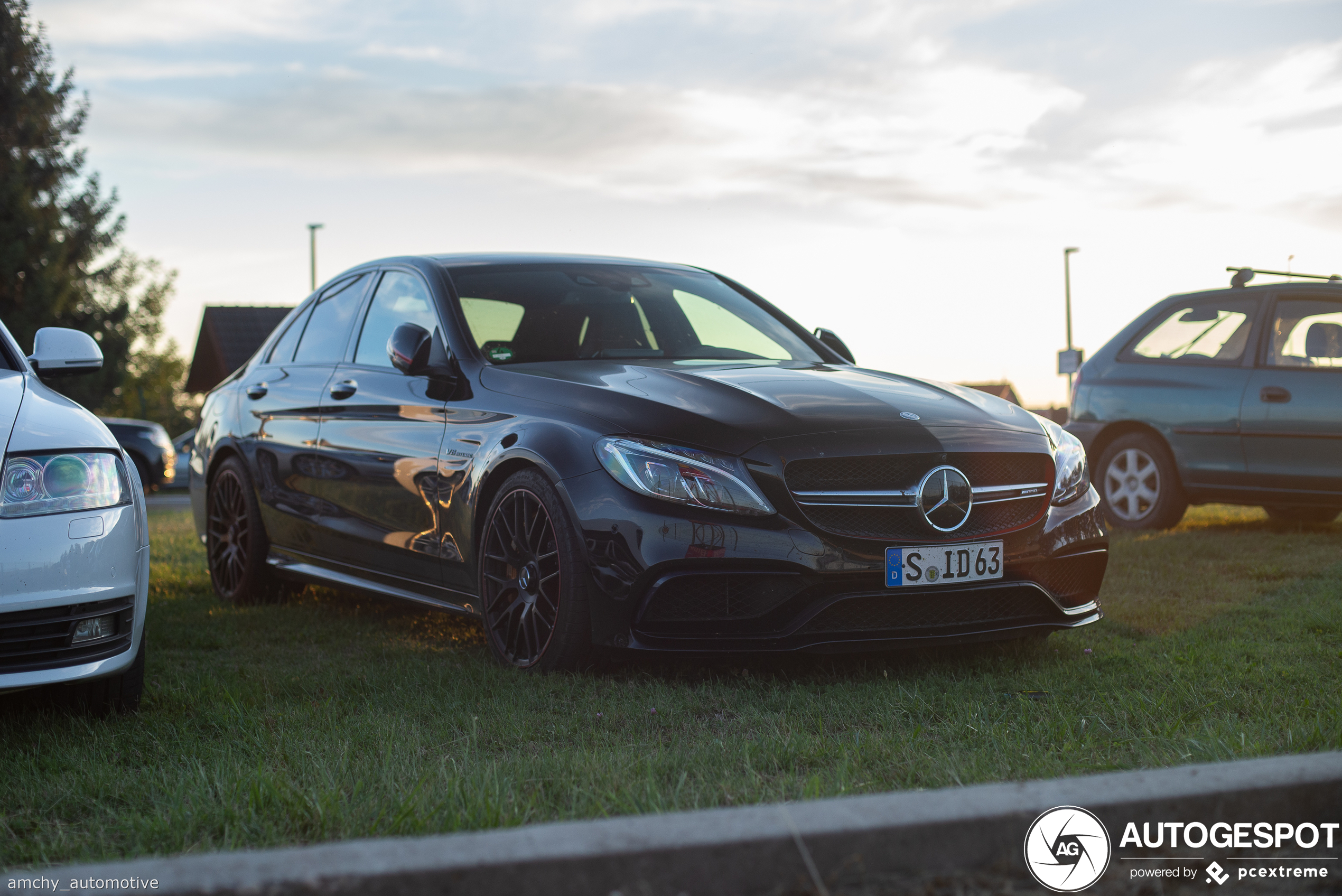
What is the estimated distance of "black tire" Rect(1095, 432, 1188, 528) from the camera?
8.67 metres

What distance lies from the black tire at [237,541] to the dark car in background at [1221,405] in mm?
5639

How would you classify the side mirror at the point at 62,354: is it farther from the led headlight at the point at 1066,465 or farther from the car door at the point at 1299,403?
the car door at the point at 1299,403

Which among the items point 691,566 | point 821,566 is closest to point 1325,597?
point 821,566

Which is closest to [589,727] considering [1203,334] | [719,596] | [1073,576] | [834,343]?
[719,596]

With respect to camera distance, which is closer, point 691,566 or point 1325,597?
point 691,566

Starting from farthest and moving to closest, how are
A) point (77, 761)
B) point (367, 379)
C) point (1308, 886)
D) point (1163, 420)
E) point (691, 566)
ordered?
point (1163, 420) → point (367, 379) → point (691, 566) → point (77, 761) → point (1308, 886)

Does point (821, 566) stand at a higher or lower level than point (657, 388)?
lower

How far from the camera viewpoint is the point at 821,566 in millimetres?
3914

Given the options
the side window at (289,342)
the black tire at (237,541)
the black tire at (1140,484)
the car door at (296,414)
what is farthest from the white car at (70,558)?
the black tire at (1140,484)

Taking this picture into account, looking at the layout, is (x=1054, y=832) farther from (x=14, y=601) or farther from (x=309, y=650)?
(x=309, y=650)

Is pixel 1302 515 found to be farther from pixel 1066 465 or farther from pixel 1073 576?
pixel 1073 576

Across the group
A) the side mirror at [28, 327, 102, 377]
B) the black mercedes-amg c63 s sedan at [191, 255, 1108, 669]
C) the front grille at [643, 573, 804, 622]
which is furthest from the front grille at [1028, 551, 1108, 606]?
the side mirror at [28, 327, 102, 377]

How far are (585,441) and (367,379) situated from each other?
166cm

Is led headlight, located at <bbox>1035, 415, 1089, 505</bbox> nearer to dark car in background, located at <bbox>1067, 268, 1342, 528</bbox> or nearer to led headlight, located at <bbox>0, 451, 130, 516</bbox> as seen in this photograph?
led headlight, located at <bbox>0, 451, 130, 516</bbox>
